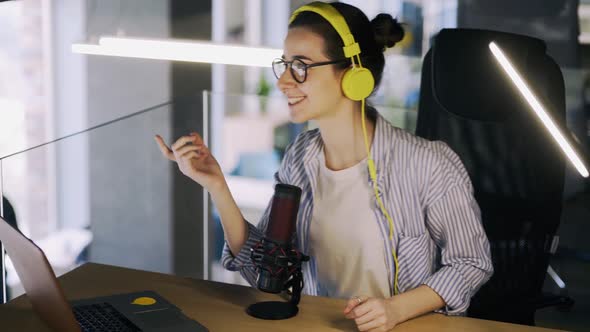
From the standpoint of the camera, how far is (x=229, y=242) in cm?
208

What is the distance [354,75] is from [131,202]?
2055mm

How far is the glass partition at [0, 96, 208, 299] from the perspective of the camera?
3670 millimetres

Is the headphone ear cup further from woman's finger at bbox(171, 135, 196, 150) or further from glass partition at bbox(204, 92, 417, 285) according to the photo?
glass partition at bbox(204, 92, 417, 285)

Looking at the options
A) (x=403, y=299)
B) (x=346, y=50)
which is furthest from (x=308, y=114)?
(x=403, y=299)

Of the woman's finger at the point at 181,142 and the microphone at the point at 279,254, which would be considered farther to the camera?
the woman's finger at the point at 181,142

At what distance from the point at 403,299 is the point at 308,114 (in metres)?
0.49

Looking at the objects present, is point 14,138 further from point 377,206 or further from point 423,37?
point 377,206

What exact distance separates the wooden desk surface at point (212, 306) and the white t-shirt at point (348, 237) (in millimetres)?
206

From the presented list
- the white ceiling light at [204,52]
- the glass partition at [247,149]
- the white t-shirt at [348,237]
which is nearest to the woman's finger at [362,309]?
the white t-shirt at [348,237]

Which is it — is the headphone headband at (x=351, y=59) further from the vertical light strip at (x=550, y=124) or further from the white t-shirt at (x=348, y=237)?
the vertical light strip at (x=550, y=124)

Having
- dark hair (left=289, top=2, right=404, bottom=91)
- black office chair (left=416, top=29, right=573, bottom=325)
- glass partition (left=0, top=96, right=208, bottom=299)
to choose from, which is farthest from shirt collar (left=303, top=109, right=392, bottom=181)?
glass partition (left=0, top=96, right=208, bottom=299)

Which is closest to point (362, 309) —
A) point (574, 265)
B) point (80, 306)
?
point (80, 306)

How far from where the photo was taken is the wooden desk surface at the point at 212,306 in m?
1.78

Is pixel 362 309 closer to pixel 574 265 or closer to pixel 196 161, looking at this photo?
pixel 196 161
